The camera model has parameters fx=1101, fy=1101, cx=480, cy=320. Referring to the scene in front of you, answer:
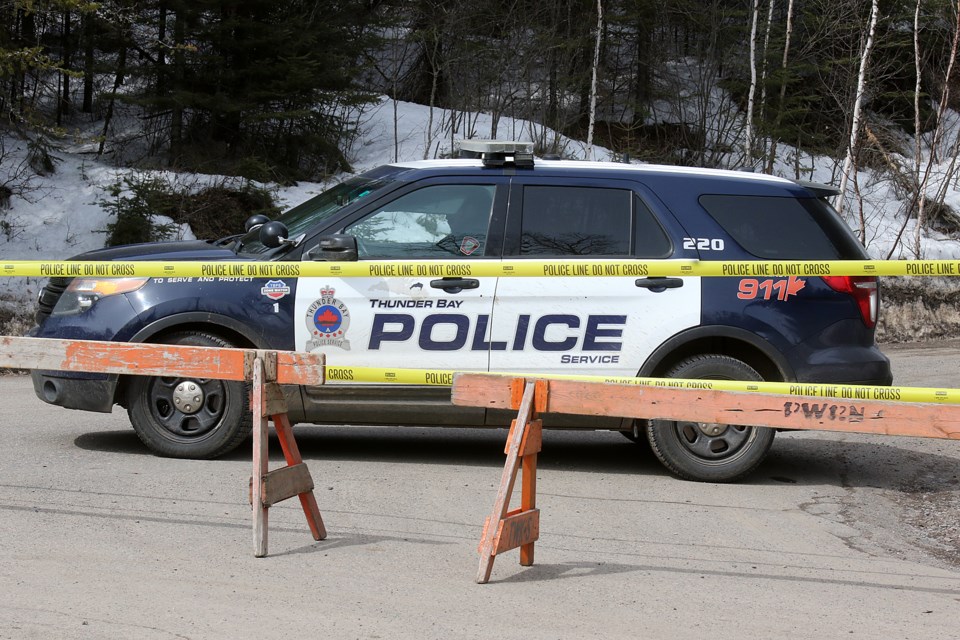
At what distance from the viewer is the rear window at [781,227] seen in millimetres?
7129

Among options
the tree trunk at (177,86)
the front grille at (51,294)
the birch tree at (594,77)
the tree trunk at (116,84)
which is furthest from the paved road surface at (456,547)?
the birch tree at (594,77)

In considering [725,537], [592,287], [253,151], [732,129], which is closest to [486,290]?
[592,287]

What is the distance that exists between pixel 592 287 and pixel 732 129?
63.9ft

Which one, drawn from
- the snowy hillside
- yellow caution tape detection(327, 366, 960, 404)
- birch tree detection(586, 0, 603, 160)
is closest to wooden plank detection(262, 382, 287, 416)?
yellow caution tape detection(327, 366, 960, 404)

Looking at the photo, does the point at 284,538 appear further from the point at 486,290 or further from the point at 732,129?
the point at 732,129

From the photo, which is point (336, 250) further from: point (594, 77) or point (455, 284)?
point (594, 77)

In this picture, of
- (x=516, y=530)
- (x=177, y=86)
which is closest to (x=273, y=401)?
(x=516, y=530)

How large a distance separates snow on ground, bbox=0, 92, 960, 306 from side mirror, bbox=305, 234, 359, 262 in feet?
27.7

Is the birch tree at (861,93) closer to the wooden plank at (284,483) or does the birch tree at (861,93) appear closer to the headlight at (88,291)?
the headlight at (88,291)

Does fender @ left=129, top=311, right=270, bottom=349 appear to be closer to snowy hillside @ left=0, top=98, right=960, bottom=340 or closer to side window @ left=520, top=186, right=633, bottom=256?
side window @ left=520, top=186, right=633, bottom=256

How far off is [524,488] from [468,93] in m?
20.0

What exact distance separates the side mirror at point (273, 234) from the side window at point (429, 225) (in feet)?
1.34

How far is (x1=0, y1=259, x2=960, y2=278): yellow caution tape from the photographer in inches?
268

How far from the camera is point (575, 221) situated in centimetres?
711
